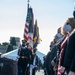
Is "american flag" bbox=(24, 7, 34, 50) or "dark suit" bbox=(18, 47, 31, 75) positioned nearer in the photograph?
"dark suit" bbox=(18, 47, 31, 75)

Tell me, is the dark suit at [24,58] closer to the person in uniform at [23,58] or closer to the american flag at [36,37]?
the person in uniform at [23,58]

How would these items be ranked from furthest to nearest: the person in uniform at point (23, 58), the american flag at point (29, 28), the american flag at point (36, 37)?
the american flag at point (36, 37), the american flag at point (29, 28), the person in uniform at point (23, 58)

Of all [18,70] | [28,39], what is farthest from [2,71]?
[28,39]

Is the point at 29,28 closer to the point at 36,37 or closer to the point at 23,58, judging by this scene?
the point at 36,37

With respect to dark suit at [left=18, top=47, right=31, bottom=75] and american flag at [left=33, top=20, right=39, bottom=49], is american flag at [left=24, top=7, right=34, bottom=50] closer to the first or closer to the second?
american flag at [left=33, top=20, right=39, bottom=49]

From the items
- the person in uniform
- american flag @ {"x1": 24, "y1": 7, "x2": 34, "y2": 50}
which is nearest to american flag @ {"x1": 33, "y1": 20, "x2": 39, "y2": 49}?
american flag @ {"x1": 24, "y1": 7, "x2": 34, "y2": 50}

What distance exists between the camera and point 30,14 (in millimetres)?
20547

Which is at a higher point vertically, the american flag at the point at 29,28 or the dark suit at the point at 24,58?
the american flag at the point at 29,28

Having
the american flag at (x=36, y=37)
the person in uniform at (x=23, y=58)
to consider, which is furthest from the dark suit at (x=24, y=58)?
the american flag at (x=36, y=37)

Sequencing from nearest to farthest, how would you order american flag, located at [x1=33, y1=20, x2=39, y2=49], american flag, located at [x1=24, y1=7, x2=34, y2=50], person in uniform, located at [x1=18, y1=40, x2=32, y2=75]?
1. person in uniform, located at [x1=18, y1=40, x2=32, y2=75]
2. american flag, located at [x1=24, y1=7, x2=34, y2=50]
3. american flag, located at [x1=33, y1=20, x2=39, y2=49]

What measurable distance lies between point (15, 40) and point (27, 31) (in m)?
53.7

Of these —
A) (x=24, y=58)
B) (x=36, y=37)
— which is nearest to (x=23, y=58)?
(x=24, y=58)

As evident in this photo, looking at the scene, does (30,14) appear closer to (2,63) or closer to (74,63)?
(2,63)

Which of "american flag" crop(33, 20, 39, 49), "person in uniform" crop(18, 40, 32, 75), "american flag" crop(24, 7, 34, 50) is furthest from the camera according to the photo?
"american flag" crop(33, 20, 39, 49)
